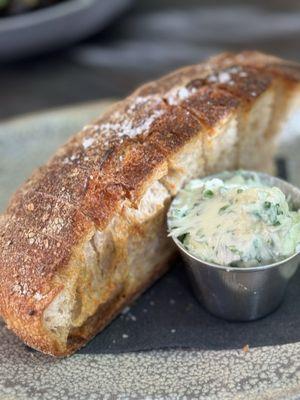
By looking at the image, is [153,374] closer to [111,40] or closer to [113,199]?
[113,199]

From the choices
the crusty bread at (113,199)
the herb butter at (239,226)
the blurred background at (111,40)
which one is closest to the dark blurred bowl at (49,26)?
the blurred background at (111,40)

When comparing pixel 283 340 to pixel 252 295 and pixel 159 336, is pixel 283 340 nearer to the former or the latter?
pixel 252 295

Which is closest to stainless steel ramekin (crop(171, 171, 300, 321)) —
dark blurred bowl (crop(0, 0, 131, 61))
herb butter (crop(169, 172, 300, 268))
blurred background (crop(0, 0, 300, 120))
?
herb butter (crop(169, 172, 300, 268))

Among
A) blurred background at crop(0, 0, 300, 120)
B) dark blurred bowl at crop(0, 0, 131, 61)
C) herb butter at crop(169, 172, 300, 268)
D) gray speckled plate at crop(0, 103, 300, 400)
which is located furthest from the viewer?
blurred background at crop(0, 0, 300, 120)

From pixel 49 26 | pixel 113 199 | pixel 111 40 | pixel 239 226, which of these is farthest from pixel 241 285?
pixel 111 40

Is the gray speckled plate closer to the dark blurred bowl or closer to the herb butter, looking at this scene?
the herb butter
